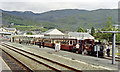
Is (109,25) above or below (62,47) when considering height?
above

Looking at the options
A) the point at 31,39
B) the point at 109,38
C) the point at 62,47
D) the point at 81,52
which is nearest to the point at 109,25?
the point at 109,38

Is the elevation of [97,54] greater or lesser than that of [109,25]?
lesser

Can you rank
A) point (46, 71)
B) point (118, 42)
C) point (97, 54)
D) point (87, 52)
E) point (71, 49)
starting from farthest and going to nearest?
point (118, 42)
point (71, 49)
point (87, 52)
point (97, 54)
point (46, 71)

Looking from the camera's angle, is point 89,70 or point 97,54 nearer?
point 89,70

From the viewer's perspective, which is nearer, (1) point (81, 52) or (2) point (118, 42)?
(1) point (81, 52)

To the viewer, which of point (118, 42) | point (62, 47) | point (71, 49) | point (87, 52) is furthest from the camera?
point (118, 42)

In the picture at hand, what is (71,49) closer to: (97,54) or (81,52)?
(81,52)

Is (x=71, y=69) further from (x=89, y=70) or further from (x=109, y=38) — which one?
(x=109, y=38)

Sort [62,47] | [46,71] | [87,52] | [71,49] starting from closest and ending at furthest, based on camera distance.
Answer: [46,71], [87,52], [71,49], [62,47]

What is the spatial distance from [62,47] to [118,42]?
1701 inches

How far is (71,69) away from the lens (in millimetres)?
14727

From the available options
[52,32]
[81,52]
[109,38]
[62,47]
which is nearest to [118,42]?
[109,38]

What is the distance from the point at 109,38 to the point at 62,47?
30.1 meters

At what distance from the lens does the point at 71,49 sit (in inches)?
1251
